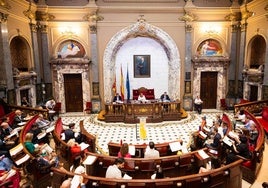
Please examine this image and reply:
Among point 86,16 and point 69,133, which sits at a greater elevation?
point 86,16

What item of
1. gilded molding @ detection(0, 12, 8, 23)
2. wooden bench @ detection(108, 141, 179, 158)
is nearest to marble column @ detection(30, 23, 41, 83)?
gilded molding @ detection(0, 12, 8, 23)

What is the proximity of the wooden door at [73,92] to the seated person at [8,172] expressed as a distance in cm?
878

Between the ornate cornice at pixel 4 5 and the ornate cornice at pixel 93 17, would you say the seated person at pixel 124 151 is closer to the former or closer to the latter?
the ornate cornice at pixel 4 5

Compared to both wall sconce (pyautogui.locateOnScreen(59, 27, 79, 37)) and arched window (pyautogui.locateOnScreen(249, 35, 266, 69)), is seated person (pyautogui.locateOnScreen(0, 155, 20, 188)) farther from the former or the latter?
arched window (pyautogui.locateOnScreen(249, 35, 266, 69))

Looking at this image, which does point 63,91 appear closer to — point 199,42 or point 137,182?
point 199,42

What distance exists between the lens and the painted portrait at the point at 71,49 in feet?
43.9

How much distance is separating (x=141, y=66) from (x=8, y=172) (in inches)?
434

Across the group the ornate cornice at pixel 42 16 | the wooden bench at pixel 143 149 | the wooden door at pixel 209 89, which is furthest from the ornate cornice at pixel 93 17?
the wooden bench at pixel 143 149

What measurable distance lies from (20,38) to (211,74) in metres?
12.2

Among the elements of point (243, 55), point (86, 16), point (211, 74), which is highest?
point (86, 16)

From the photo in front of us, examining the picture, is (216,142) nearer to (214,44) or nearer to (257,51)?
(214,44)

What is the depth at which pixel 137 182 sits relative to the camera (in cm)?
411

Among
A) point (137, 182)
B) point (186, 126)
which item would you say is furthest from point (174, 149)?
point (186, 126)

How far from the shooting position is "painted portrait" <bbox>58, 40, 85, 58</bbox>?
43.9 ft
